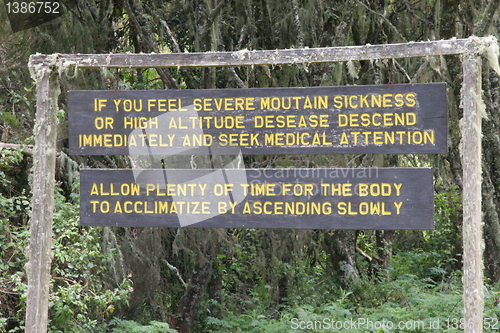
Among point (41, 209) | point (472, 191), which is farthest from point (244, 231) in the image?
point (472, 191)

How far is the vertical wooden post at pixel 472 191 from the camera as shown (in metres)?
3.59

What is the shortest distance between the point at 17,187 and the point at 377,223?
4.38 m

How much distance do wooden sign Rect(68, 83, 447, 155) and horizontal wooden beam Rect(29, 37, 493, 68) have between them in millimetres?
233

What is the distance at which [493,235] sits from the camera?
26.5 feet

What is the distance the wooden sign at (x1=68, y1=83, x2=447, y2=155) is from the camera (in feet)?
12.0

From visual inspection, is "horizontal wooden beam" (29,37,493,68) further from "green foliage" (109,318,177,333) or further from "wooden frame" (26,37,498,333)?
"green foliage" (109,318,177,333)

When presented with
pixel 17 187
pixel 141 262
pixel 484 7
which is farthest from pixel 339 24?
pixel 17 187

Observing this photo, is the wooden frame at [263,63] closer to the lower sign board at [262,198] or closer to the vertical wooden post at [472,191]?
the vertical wooden post at [472,191]

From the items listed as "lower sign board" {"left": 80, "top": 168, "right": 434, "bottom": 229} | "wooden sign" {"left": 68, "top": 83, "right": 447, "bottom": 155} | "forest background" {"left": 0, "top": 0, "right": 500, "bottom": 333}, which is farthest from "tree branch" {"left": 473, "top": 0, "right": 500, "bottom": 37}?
"lower sign board" {"left": 80, "top": 168, "right": 434, "bottom": 229}

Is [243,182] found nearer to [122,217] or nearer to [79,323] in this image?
[122,217]

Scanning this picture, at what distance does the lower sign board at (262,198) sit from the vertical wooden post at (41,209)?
0.35 m

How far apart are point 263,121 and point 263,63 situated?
0.44 m

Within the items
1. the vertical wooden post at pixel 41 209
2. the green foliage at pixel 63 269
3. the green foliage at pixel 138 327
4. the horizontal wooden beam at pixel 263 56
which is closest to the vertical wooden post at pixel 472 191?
the horizontal wooden beam at pixel 263 56

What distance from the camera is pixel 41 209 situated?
411 cm
